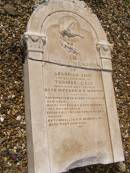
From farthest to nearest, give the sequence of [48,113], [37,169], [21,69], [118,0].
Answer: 1. [118,0]
2. [21,69]
3. [48,113]
4. [37,169]

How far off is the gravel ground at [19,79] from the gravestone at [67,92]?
0.59 ft

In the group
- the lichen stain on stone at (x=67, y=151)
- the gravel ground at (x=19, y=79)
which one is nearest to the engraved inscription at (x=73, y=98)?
the lichen stain on stone at (x=67, y=151)

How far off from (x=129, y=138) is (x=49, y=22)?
186 centimetres

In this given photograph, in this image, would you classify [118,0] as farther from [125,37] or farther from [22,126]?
[22,126]

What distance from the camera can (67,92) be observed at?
3314 mm

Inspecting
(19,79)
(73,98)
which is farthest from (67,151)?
(19,79)

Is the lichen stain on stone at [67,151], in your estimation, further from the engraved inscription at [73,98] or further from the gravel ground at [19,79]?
the gravel ground at [19,79]

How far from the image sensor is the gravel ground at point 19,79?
10.3 ft

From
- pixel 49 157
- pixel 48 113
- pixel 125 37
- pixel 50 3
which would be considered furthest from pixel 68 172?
pixel 125 37

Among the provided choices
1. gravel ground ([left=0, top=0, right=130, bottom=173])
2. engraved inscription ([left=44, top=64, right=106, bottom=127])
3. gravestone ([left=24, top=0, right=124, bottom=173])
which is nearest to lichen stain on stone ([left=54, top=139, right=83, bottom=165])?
gravestone ([left=24, top=0, right=124, bottom=173])

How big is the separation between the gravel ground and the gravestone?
0.59ft

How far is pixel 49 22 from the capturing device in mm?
3502

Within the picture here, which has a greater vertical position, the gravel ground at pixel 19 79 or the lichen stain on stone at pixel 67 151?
the gravel ground at pixel 19 79

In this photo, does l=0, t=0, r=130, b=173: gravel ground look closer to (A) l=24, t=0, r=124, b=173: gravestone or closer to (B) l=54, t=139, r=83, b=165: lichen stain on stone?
(A) l=24, t=0, r=124, b=173: gravestone
